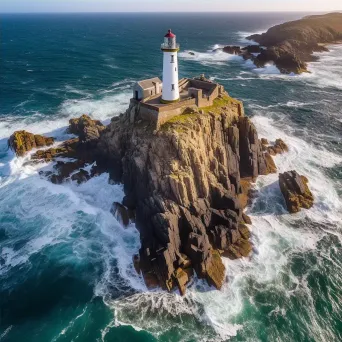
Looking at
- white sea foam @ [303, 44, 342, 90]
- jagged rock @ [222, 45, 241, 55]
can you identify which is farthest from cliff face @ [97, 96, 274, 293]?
jagged rock @ [222, 45, 241, 55]

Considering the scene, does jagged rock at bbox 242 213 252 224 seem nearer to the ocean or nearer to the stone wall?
the ocean

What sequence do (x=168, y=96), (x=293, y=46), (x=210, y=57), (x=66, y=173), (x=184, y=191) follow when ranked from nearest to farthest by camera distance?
1. (x=184, y=191)
2. (x=168, y=96)
3. (x=66, y=173)
4. (x=210, y=57)
5. (x=293, y=46)

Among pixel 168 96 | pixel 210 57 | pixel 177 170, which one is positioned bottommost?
pixel 210 57

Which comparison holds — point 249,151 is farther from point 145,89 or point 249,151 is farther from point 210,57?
point 210,57

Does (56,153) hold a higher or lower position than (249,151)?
lower

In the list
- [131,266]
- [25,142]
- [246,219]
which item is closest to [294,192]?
[246,219]

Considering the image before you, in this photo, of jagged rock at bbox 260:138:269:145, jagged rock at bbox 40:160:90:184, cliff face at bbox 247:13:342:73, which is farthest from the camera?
cliff face at bbox 247:13:342:73

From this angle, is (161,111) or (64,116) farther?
(64,116)

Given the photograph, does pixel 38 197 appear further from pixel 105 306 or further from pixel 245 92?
pixel 245 92
